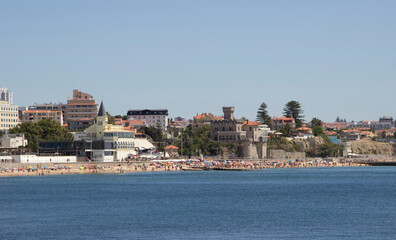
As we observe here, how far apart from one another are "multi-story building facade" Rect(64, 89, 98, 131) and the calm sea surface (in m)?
88.9

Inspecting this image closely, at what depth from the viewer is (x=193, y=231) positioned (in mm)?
39438

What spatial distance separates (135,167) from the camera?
10281 cm

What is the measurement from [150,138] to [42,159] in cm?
5020

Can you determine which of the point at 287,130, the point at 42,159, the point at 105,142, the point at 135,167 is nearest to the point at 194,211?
the point at 135,167

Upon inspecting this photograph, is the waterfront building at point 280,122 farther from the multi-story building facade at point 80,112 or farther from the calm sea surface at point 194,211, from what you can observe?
the calm sea surface at point 194,211

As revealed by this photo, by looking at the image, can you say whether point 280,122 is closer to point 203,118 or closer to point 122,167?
point 203,118

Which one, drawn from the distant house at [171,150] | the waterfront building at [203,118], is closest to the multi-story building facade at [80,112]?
the waterfront building at [203,118]

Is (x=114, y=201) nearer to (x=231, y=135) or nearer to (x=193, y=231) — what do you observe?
(x=193, y=231)

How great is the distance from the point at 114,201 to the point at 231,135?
8338 cm

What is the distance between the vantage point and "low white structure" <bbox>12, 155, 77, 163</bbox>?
95.9 metres

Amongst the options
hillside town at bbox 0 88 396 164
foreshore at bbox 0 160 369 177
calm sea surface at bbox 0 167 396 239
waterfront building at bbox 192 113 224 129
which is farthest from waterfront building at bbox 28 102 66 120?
calm sea surface at bbox 0 167 396 239

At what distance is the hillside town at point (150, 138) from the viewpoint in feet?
353

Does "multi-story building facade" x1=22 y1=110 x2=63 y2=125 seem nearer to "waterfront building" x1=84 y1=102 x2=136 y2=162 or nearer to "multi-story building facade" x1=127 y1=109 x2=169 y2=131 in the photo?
"multi-story building facade" x1=127 y1=109 x2=169 y2=131

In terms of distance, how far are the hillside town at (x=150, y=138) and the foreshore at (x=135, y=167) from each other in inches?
165
